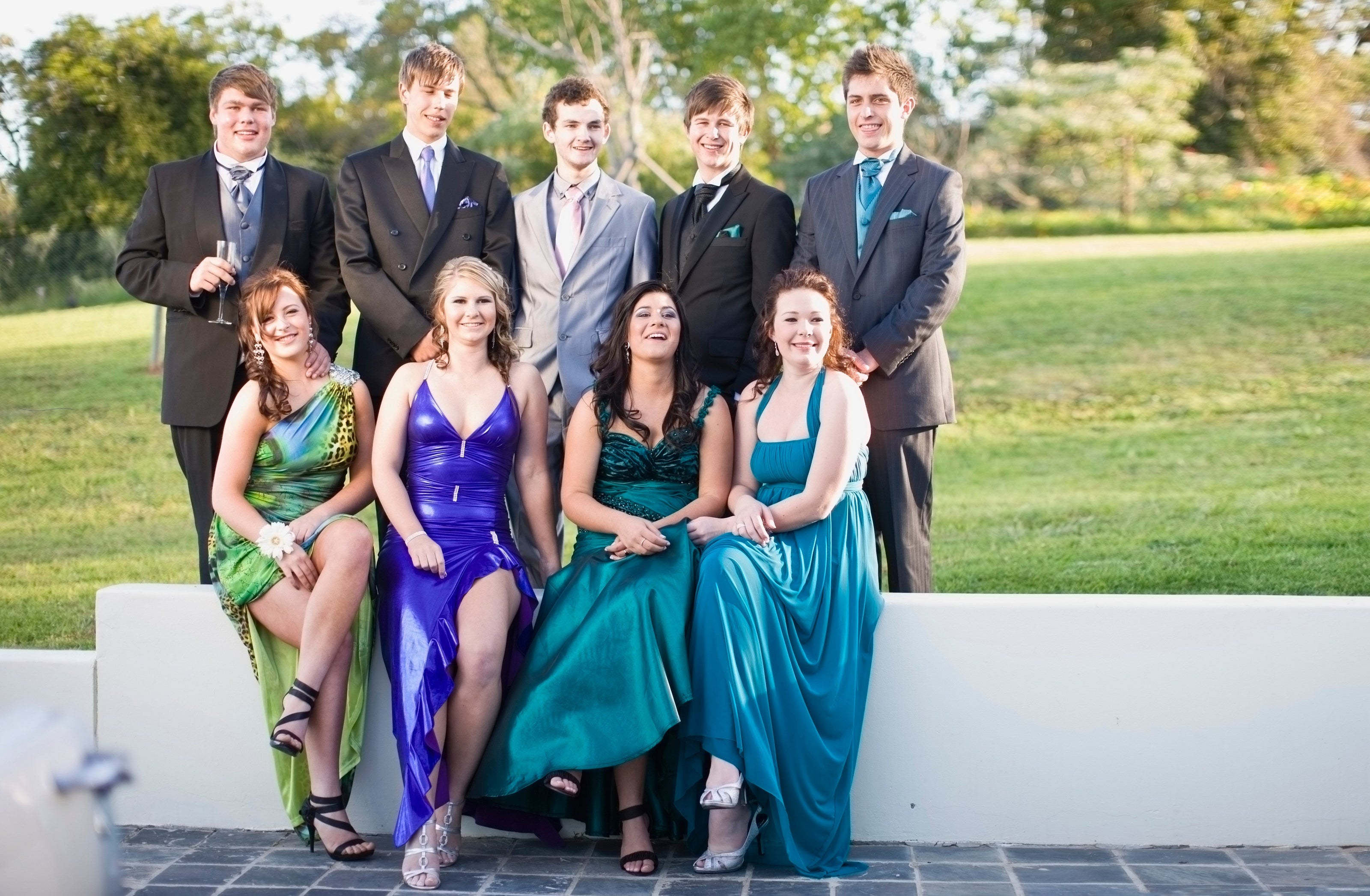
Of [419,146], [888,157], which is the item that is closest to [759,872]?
[888,157]

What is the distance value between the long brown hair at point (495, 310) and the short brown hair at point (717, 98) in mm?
786

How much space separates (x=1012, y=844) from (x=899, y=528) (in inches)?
37.4

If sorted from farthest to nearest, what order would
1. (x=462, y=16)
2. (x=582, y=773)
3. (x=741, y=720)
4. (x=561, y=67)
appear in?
(x=462, y=16), (x=561, y=67), (x=582, y=773), (x=741, y=720)

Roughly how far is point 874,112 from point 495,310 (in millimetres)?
1278

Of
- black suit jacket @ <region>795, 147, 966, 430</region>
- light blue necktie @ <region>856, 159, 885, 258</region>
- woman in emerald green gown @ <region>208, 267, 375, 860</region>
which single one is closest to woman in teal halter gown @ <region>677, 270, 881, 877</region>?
black suit jacket @ <region>795, 147, 966, 430</region>

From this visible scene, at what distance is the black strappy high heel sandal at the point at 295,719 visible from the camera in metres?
3.50

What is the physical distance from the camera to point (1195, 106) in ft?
46.7

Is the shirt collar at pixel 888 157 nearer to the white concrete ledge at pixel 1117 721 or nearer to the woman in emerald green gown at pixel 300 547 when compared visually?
the white concrete ledge at pixel 1117 721

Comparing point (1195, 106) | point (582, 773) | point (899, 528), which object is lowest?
point (582, 773)

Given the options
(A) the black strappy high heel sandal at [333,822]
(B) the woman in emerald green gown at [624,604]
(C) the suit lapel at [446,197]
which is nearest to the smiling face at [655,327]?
(B) the woman in emerald green gown at [624,604]

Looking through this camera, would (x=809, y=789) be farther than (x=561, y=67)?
No

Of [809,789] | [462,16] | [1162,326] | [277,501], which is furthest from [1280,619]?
[462,16]

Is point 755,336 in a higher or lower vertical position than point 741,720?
higher

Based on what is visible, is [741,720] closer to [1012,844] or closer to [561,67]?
[1012,844]
